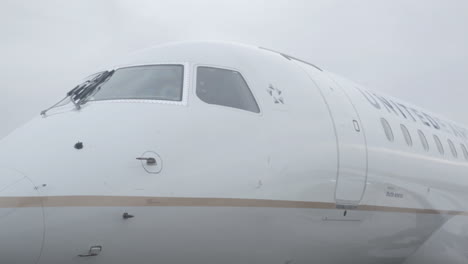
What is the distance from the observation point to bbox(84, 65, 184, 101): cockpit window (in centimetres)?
587

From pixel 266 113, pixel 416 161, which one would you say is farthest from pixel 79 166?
pixel 416 161

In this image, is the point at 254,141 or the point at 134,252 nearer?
the point at 134,252

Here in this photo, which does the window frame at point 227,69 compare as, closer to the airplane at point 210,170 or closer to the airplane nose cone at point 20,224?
the airplane at point 210,170

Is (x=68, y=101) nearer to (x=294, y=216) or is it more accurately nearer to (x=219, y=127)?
(x=219, y=127)

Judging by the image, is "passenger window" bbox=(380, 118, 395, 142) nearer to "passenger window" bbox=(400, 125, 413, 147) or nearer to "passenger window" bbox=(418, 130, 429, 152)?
"passenger window" bbox=(400, 125, 413, 147)

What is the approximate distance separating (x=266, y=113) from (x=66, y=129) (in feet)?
7.22

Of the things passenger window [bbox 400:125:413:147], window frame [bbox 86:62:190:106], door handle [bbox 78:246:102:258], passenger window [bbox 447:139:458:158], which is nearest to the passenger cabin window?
window frame [bbox 86:62:190:106]

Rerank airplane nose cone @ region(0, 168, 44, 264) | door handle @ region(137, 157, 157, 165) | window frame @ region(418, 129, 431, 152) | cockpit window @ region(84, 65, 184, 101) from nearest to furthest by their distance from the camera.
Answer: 1. airplane nose cone @ region(0, 168, 44, 264)
2. door handle @ region(137, 157, 157, 165)
3. cockpit window @ region(84, 65, 184, 101)
4. window frame @ region(418, 129, 431, 152)

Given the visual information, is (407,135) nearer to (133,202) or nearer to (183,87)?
(183,87)

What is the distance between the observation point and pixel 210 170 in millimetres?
5320

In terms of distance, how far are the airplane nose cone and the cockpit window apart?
169 cm

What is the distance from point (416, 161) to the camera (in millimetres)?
8641

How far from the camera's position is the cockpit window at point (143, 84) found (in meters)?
5.87

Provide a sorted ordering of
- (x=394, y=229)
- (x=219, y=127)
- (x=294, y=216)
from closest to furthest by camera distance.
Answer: (x=219, y=127) → (x=294, y=216) → (x=394, y=229)
